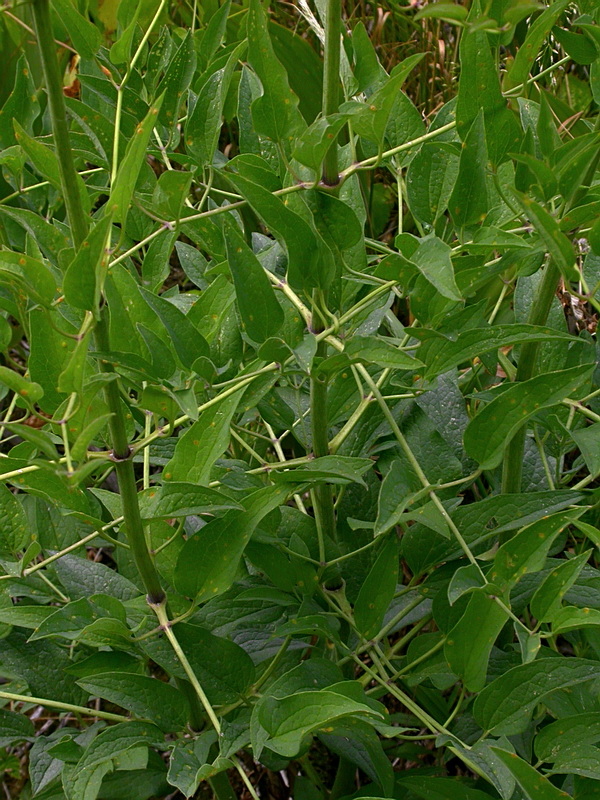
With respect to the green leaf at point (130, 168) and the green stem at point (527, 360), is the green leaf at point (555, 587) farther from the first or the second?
the green leaf at point (130, 168)

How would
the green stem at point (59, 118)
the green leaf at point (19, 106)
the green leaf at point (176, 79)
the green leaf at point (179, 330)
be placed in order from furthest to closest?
the green leaf at point (19, 106) < the green leaf at point (176, 79) < the green leaf at point (179, 330) < the green stem at point (59, 118)

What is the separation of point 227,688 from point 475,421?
24 cm

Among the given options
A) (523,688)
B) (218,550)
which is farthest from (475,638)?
(218,550)

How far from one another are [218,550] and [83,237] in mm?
207

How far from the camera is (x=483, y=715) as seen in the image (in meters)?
0.48

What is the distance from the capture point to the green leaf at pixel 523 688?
47 cm

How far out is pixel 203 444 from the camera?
47cm

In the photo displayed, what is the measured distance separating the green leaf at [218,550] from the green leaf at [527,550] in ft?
0.44

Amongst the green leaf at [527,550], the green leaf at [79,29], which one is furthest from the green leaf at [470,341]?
the green leaf at [79,29]

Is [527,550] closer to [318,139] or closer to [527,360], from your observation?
[527,360]

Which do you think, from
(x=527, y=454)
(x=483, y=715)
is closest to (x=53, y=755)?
(x=483, y=715)

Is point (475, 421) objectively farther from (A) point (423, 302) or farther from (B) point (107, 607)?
(B) point (107, 607)

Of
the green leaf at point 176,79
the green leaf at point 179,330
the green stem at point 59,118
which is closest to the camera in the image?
the green stem at point 59,118

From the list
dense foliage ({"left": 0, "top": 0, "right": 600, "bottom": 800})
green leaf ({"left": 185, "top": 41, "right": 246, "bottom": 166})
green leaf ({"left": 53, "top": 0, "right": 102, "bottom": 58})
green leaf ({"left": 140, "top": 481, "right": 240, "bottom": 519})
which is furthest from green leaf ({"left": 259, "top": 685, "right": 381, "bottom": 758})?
green leaf ({"left": 53, "top": 0, "right": 102, "bottom": 58})
